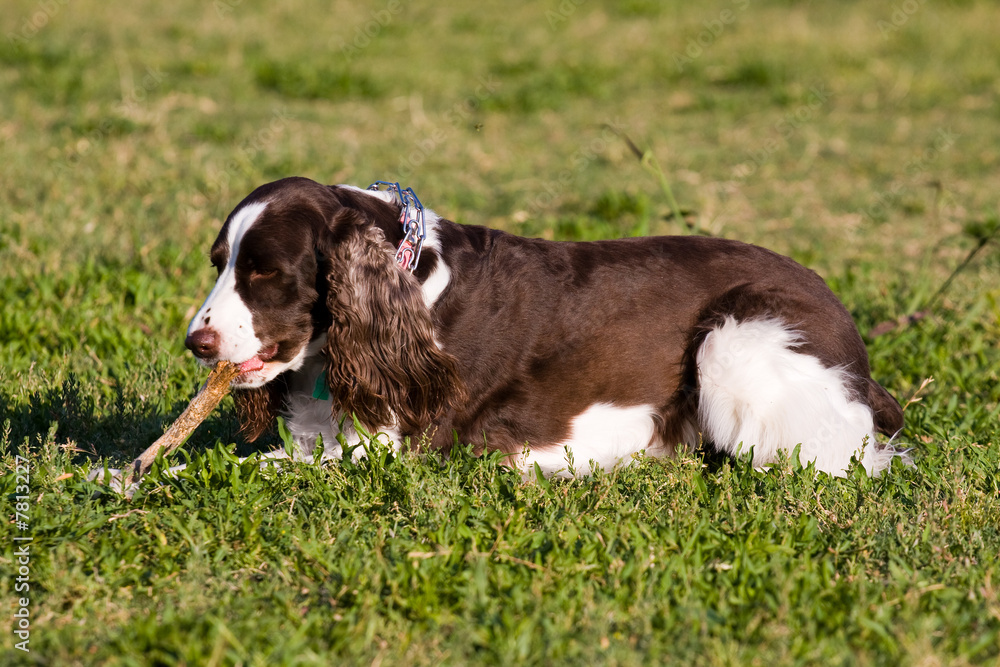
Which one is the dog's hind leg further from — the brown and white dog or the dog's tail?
the dog's tail

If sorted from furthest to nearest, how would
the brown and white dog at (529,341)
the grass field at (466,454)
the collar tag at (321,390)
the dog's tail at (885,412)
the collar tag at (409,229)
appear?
the dog's tail at (885,412)
the collar tag at (321,390)
the collar tag at (409,229)
the brown and white dog at (529,341)
the grass field at (466,454)

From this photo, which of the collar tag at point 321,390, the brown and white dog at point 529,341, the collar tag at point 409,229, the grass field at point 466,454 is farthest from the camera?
the collar tag at point 321,390

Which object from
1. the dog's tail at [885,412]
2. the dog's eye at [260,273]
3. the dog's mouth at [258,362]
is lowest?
the dog's tail at [885,412]

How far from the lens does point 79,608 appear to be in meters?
2.85

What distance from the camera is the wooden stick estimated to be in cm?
346

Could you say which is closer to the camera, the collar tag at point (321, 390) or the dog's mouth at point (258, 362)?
the dog's mouth at point (258, 362)

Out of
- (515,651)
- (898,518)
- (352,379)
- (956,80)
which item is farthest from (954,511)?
(956,80)

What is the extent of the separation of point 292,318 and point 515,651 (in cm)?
143

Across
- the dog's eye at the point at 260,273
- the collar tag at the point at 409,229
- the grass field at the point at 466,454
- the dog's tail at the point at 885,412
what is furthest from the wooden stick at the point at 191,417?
the dog's tail at the point at 885,412

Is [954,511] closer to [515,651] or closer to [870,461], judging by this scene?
[870,461]

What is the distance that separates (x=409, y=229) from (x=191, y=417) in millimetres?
1022

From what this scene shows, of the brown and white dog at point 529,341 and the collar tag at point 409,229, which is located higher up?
the collar tag at point 409,229

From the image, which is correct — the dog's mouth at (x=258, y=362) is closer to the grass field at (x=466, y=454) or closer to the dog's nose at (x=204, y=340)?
the dog's nose at (x=204, y=340)

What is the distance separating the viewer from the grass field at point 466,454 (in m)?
2.80
